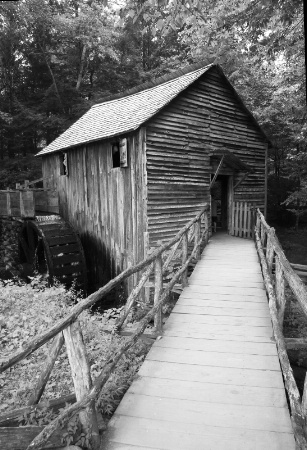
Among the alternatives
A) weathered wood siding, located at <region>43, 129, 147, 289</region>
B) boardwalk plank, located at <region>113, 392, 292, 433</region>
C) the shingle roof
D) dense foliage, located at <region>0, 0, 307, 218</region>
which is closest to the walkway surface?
boardwalk plank, located at <region>113, 392, 292, 433</region>

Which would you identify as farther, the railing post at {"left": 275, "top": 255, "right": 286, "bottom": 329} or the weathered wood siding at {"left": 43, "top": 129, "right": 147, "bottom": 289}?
the weathered wood siding at {"left": 43, "top": 129, "right": 147, "bottom": 289}

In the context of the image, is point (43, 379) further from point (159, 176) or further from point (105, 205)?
point (105, 205)

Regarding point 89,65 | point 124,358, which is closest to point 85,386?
point 124,358

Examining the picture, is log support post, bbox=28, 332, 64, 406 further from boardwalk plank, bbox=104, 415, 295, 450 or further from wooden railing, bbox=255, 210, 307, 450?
wooden railing, bbox=255, 210, 307, 450

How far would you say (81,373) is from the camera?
258 cm

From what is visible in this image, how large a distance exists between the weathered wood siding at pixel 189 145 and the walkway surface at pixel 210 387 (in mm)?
4910

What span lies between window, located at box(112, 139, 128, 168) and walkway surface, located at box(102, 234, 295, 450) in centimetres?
577

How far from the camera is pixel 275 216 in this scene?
77.4ft

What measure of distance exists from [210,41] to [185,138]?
578 centimetres

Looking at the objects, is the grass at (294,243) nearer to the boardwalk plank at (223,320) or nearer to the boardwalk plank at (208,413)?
the boardwalk plank at (223,320)

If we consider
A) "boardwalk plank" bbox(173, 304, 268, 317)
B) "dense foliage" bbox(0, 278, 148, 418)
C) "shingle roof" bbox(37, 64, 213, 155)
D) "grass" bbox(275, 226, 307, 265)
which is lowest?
"grass" bbox(275, 226, 307, 265)

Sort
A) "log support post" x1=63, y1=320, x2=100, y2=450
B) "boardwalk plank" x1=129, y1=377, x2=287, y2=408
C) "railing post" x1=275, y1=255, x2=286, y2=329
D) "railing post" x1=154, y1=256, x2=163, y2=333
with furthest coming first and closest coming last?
"railing post" x1=154, y1=256, x2=163, y2=333
"railing post" x1=275, y1=255, x2=286, y2=329
"boardwalk plank" x1=129, y1=377, x2=287, y2=408
"log support post" x1=63, y1=320, x2=100, y2=450

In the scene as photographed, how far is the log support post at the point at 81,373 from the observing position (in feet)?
8.30

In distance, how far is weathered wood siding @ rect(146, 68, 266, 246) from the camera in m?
10.1
